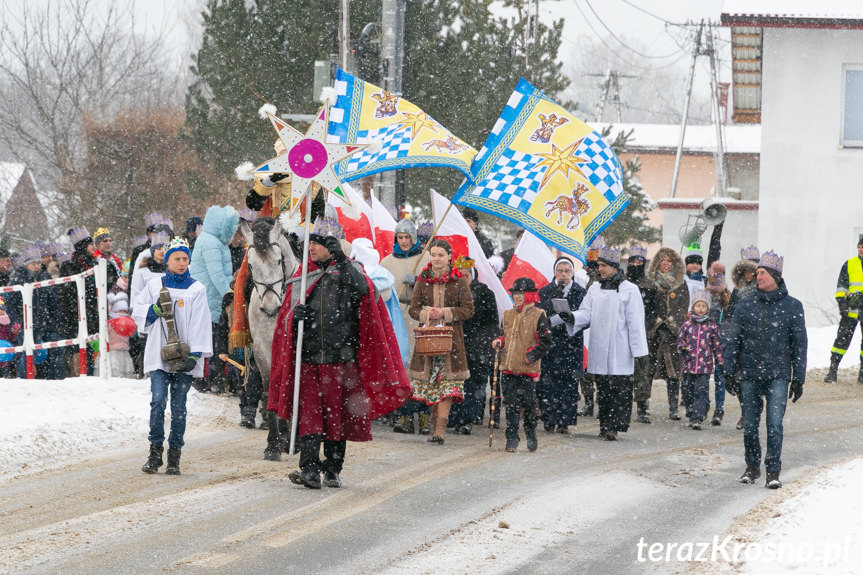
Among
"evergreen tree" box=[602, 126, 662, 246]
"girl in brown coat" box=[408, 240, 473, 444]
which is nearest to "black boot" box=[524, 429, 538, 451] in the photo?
"girl in brown coat" box=[408, 240, 473, 444]

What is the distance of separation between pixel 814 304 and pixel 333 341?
17.2 m

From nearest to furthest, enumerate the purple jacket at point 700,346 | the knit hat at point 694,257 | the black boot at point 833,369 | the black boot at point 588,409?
the purple jacket at point 700,346, the black boot at point 588,409, the knit hat at point 694,257, the black boot at point 833,369

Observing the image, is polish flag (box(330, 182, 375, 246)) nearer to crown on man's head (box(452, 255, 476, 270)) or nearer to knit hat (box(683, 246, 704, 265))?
crown on man's head (box(452, 255, 476, 270))

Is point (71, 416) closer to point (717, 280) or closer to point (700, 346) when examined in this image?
point (700, 346)

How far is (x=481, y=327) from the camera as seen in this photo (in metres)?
12.2

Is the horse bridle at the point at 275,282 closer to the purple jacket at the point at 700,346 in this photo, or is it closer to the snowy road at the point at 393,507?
the snowy road at the point at 393,507

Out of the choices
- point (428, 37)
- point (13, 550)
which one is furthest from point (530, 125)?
point (428, 37)

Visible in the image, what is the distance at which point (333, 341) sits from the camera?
28.7ft

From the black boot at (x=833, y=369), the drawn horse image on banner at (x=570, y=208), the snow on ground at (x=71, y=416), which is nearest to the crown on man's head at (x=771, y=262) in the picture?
the drawn horse image on banner at (x=570, y=208)

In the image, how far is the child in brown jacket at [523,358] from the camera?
11086 millimetres

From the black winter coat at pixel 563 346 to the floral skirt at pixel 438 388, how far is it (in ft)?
4.49

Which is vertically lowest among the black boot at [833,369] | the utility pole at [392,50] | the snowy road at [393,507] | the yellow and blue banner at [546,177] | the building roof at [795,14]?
the snowy road at [393,507]

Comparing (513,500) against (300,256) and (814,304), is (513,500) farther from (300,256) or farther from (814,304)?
(814,304)

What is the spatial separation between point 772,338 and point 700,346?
375cm
